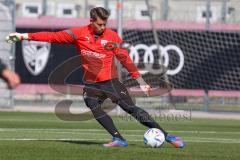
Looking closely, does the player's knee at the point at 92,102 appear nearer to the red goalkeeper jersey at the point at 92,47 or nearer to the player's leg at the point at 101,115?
the player's leg at the point at 101,115

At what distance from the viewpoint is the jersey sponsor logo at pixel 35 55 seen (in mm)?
31734

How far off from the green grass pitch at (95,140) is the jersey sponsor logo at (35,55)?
6.61 m

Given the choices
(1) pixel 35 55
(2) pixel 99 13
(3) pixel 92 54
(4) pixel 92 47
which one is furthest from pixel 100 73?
(1) pixel 35 55

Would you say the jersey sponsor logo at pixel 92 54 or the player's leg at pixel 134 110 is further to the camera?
the jersey sponsor logo at pixel 92 54

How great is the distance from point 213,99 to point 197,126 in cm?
907

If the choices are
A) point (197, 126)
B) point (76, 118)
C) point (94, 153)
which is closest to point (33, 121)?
point (76, 118)

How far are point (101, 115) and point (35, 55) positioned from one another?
17308 millimetres

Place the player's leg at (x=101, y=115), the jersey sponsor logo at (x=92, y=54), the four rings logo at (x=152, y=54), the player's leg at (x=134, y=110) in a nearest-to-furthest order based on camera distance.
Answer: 1. the player's leg at (x=101, y=115)
2. the player's leg at (x=134, y=110)
3. the jersey sponsor logo at (x=92, y=54)
4. the four rings logo at (x=152, y=54)

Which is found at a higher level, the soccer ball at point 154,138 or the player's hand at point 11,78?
the player's hand at point 11,78

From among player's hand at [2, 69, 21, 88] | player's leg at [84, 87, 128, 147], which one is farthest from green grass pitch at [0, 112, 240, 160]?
player's hand at [2, 69, 21, 88]

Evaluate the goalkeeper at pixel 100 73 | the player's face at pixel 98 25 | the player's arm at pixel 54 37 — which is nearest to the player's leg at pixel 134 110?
the goalkeeper at pixel 100 73

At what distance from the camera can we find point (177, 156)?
42.8 feet

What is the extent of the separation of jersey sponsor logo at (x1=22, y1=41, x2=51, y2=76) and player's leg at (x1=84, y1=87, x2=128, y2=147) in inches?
660

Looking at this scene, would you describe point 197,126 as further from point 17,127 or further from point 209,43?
point 209,43
